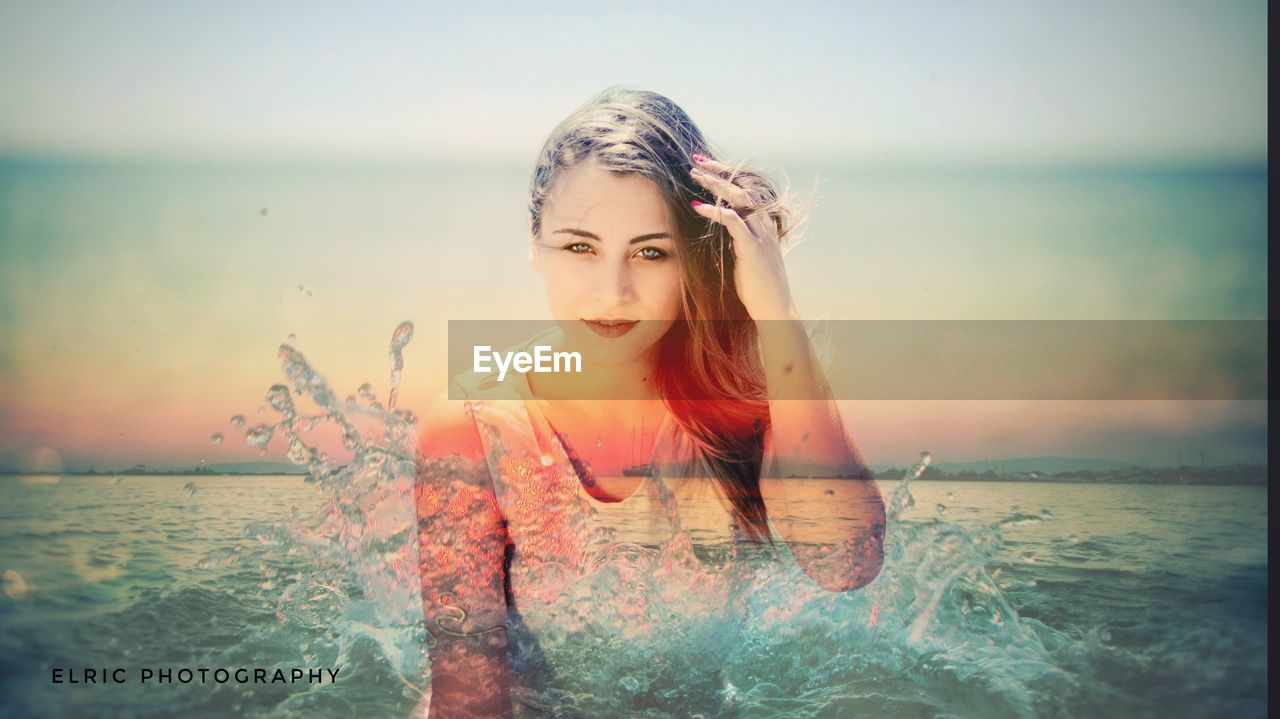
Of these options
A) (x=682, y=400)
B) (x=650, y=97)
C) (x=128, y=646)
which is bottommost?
(x=128, y=646)

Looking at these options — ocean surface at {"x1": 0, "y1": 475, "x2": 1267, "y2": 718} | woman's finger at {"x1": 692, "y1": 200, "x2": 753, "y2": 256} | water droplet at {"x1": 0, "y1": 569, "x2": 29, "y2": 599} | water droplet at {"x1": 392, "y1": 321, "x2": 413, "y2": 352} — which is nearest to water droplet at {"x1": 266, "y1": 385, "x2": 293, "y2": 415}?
ocean surface at {"x1": 0, "y1": 475, "x2": 1267, "y2": 718}

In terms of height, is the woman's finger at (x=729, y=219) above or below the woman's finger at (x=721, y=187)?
below

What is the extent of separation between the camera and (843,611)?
230cm

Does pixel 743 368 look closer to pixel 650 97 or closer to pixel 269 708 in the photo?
pixel 650 97

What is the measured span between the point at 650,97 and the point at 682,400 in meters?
0.79

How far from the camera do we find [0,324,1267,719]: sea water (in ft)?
7.33

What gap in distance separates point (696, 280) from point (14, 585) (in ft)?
6.95

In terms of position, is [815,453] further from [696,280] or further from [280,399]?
[280,399]

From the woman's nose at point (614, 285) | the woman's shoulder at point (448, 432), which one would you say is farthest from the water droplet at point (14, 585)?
the woman's nose at point (614, 285)

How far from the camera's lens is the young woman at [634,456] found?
1.93m

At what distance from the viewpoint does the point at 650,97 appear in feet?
7.09

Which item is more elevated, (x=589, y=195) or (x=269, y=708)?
(x=589, y=195)

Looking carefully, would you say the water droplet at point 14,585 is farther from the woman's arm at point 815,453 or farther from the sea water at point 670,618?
the woman's arm at point 815,453

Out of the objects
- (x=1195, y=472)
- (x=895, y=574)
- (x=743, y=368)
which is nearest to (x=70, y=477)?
(x=743, y=368)
